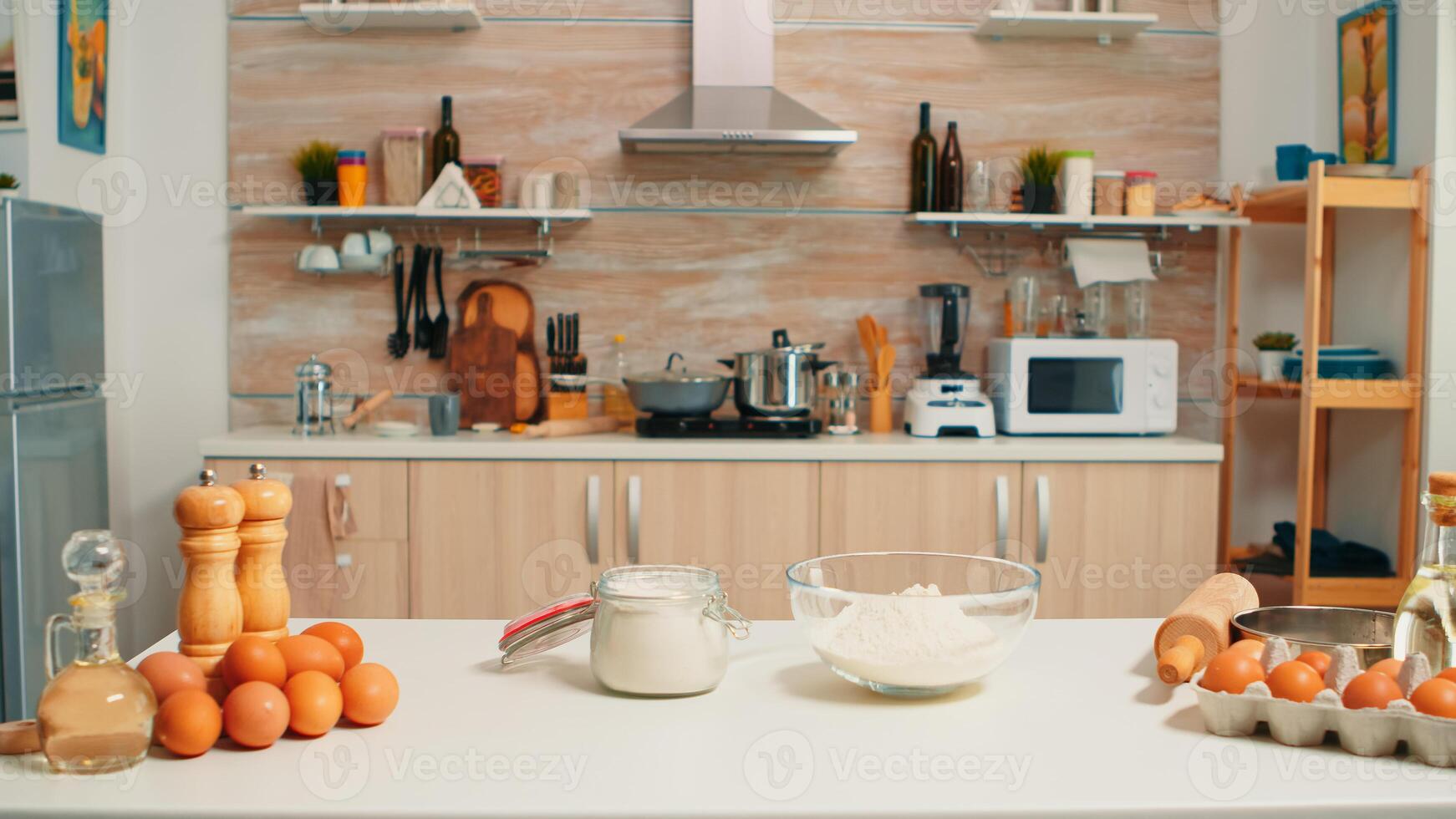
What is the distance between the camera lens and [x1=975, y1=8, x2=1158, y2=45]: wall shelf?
11.3 ft

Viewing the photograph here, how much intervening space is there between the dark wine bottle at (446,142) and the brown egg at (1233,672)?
113 inches

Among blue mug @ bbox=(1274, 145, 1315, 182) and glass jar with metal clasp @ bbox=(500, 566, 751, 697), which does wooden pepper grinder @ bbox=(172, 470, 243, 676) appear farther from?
blue mug @ bbox=(1274, 145, 1315, 182)

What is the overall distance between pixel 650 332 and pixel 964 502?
1.13 metres

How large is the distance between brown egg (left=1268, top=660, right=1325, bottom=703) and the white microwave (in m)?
2.33

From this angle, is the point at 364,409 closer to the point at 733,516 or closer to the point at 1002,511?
the point at 733,516

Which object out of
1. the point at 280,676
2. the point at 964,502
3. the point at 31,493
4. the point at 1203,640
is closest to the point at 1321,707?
the point at 1203,640

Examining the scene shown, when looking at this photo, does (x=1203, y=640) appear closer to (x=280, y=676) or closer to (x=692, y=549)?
(x=280, y=676)

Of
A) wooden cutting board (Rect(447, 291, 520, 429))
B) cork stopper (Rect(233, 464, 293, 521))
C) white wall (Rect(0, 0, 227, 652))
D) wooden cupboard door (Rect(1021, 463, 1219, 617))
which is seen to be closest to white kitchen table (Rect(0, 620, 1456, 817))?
cork stopper (Rect(233, 464, 293, 521))

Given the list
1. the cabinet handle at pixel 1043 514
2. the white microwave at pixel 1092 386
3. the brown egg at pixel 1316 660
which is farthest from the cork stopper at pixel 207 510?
the white microwave at pixel 1092 386

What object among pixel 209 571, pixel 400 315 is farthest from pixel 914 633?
pixel 400 315

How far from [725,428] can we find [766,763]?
2.27 meters

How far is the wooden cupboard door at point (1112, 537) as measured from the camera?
319 cm

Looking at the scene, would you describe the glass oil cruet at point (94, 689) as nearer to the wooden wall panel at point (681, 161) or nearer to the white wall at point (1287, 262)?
the wooden wall panel at point (681, 161)

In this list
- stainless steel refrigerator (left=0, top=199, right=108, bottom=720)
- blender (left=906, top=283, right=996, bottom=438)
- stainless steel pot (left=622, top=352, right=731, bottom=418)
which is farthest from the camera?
blender (left=906, top=283, right=996, bottom=438)
